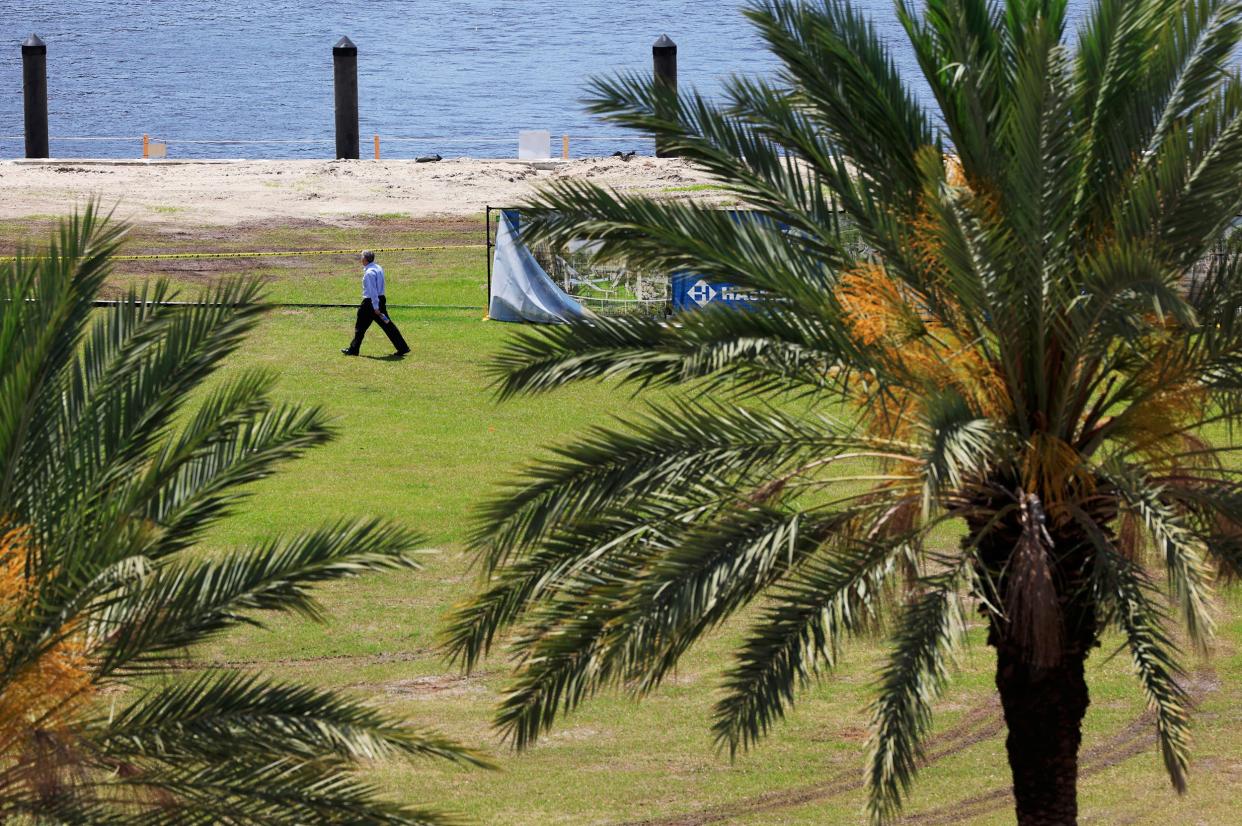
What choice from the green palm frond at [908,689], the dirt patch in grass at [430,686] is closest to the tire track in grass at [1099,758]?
the green palm frond at [908,689]

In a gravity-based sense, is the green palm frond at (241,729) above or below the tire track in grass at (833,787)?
above

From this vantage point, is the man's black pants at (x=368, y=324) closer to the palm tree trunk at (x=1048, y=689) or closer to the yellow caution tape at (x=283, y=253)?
the yellow caution tape at (x=283, y=253)

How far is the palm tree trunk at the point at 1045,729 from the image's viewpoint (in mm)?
10578


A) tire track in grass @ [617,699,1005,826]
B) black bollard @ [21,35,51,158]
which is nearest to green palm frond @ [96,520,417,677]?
tire track in grass @ [617,699,1005,826]

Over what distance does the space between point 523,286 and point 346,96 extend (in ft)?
60.1

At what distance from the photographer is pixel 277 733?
26.6 feet

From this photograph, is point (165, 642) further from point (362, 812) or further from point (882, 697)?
point (882, 697)

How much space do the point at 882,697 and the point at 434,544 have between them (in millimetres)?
10440

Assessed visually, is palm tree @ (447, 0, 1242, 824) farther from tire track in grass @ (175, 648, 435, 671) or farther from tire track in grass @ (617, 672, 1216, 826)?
tire track in grass @ (175, 648, 435, 671)

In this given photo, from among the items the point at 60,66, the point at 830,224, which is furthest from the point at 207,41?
the point at 830,224

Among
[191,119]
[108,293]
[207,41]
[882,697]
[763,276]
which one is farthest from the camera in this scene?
[207,41]

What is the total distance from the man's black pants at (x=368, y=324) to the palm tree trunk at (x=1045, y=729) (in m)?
18.8

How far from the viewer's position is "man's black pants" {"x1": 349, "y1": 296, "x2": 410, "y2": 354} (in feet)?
92.3

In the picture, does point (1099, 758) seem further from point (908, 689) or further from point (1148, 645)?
point (908, 689)
